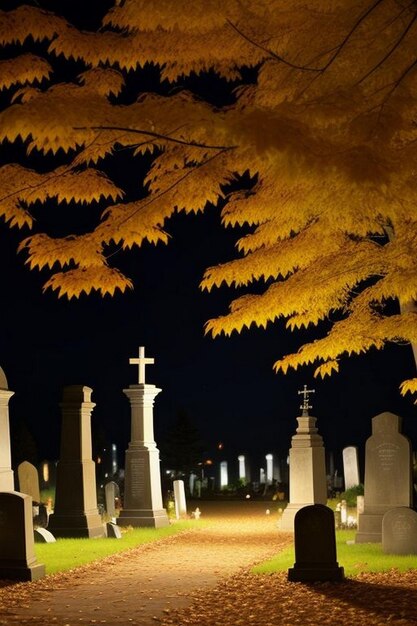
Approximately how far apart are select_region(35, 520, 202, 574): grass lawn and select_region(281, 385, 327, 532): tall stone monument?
372 centimetres

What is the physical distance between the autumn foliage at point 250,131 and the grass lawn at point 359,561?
13.4ft

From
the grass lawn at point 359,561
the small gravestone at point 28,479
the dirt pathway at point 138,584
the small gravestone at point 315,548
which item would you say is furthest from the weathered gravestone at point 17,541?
the small gravestone at point 28,479

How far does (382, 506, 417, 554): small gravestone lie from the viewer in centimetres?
1412

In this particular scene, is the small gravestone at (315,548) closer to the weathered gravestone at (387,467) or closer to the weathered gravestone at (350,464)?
the weathered gravestone at (387,467)

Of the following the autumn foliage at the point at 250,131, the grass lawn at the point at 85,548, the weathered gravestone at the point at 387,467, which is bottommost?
the grass lawn at the point at 85,548

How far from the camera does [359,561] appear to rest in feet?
44.7

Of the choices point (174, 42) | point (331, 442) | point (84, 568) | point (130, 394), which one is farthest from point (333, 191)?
point (331, 442)

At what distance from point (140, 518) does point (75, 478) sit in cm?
298

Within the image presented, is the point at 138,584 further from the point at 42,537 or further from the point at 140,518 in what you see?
the point at 140,518

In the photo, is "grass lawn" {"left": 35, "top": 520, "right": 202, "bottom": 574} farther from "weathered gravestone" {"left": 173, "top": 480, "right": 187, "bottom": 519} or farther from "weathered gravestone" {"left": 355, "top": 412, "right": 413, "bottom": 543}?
"weathered gravestone" {"left": 355, "top": 412, "right": 413, "bottom": 543}

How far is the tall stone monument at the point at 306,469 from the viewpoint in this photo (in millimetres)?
23531

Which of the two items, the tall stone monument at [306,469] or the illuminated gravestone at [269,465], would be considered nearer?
the tall stone monument at [306,469]

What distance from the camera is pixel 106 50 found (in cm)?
838

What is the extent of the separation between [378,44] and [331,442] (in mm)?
39005
